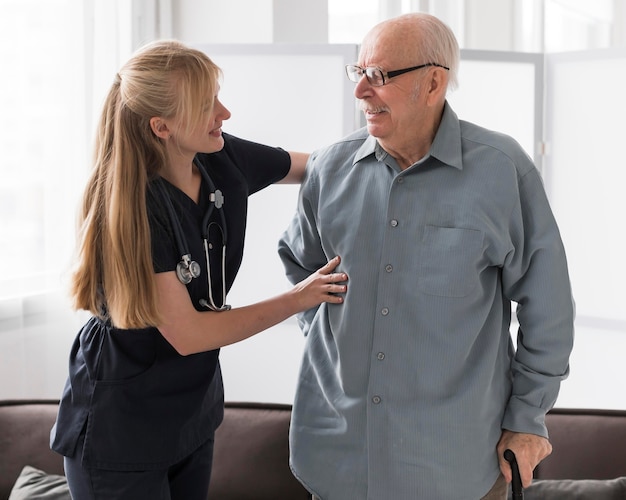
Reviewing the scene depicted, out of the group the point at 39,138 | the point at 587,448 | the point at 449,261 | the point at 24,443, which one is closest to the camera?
the point at 449,261

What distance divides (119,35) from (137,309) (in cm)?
172

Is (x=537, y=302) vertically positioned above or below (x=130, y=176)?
below

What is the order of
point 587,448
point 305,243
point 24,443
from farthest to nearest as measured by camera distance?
point 24,443
point 587,448
point 305,243

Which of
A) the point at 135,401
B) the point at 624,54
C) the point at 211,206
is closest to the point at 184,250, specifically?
the point at 211,206

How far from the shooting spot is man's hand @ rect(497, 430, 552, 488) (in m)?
1.57

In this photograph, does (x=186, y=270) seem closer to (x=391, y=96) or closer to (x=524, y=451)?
(x=391, y=96)

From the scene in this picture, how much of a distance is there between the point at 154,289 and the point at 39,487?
0.95 m

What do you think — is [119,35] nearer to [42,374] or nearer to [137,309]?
[42,374]

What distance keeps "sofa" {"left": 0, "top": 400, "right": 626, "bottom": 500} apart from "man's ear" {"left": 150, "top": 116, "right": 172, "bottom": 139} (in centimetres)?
101

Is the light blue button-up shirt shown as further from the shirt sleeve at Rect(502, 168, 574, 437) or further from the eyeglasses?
the eyeglasses

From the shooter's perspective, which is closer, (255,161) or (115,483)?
(115,483)

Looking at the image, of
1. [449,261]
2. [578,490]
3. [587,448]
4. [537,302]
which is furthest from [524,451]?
[587,448]

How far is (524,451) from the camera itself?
1.58 meters

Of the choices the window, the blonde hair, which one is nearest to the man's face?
the blonde hair
